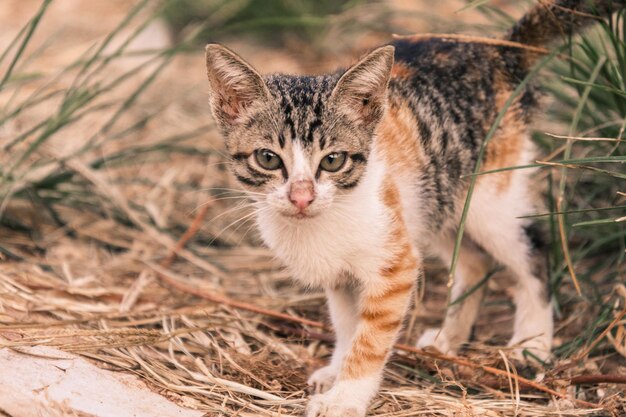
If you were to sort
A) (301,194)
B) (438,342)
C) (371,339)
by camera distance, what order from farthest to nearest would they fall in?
1. (438,342)
2. (371,339)
3. (301,194)

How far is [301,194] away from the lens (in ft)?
8.54

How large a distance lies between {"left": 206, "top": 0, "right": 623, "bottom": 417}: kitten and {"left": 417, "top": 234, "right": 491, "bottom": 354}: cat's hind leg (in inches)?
0.4

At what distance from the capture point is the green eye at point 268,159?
2754mm

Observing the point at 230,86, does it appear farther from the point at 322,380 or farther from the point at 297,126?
the point at 322,380

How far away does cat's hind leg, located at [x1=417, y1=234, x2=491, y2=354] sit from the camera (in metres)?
3.43

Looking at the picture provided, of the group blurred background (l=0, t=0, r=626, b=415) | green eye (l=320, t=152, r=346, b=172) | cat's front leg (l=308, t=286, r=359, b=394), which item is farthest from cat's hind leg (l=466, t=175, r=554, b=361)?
green eye (l=320, t=152, r=346, b=172)

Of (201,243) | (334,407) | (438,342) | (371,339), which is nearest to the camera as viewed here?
(334,407)

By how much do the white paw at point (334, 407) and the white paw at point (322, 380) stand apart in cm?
22

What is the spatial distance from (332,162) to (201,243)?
5.92 feet

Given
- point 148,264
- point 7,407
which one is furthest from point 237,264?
point 7,407

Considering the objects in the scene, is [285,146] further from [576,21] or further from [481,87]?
[576,21]

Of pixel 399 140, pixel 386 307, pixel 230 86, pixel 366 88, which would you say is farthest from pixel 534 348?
pixel 230 86

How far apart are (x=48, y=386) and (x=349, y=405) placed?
1066 mm

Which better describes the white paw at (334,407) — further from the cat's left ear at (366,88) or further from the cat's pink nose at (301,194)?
the cat's left ear at (366,88)
